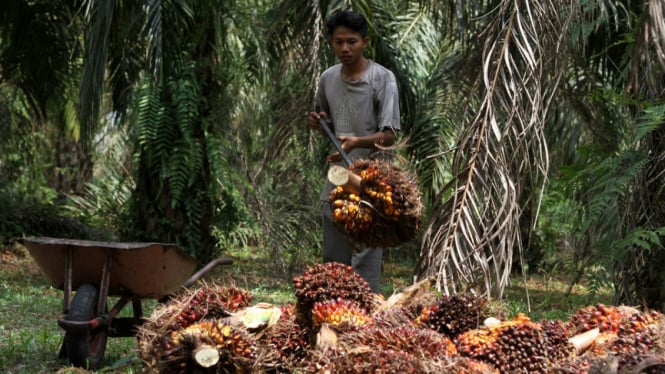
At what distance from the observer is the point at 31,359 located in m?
4.77

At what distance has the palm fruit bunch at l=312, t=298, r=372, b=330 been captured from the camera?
333 cm

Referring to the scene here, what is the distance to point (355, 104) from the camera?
5051 millimetres

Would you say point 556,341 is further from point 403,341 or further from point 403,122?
point 403,122

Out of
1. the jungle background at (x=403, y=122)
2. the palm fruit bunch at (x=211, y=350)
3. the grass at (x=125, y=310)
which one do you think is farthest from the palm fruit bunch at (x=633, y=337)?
the palm fruit bunch at (x=211, y=350)

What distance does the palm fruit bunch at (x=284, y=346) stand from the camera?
3473 mm

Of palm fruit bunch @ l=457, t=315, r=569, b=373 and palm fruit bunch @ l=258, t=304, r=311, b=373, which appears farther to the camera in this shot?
palm fruit bunch @ l=258, t=304, r=311, b=373

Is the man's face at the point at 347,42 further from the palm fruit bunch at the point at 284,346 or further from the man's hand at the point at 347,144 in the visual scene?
the palm fruit bunch at the point at 284,346

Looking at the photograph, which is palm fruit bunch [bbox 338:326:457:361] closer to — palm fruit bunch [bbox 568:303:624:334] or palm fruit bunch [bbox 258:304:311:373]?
palm fruit bunch [bbox 258:304:311:373]

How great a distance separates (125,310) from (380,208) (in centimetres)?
360

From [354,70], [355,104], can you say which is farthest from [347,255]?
[354,70]

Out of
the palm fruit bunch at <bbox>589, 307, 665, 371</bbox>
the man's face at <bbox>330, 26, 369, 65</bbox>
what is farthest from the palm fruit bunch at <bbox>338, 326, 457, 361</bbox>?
the man's face at <bbox>330, 26, 369, 65</bbox>

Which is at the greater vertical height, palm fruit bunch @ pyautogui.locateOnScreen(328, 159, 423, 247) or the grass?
palm fruit bunch @ pyautogui.locateOnScreen(328, 159, 423, 247)

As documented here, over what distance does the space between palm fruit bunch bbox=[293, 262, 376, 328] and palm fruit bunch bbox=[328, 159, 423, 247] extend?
0.28 meters

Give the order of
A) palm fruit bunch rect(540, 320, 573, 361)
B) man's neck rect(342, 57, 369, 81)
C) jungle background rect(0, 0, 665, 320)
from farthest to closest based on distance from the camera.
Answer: man's neck rect(342, 57, 369, 81) < jungle background rect(0, 0, 665, 320) < palm fruit bunch rect(540, 320, 573, 361)
